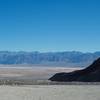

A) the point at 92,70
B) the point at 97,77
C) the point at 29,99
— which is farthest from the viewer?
the point at 92,70

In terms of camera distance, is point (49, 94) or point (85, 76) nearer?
point (49, 94)

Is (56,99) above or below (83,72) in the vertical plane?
below

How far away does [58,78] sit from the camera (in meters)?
67.5

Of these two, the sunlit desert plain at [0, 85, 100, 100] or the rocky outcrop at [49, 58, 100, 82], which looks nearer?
the sunlit desert plain at [0, 85, 100, 100]

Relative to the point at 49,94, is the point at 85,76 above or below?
above

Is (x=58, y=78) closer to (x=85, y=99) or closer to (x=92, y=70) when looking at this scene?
(x=92, y=70)

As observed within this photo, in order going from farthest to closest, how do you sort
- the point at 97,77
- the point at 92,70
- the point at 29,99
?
the point at 92,70
the point at 97,77
the point at 29,99

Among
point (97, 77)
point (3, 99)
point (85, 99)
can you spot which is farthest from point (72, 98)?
point (97, 77)

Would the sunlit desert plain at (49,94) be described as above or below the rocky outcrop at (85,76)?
below

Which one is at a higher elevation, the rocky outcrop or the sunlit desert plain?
the rocky outcrop

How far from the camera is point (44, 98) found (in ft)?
94.8

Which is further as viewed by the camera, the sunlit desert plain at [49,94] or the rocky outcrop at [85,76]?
the rocky outcrop at [85,76]

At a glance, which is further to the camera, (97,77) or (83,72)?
(83,72)

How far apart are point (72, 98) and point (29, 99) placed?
12.2 ft
